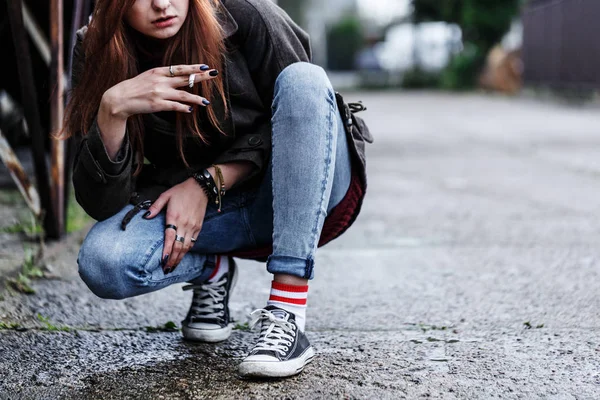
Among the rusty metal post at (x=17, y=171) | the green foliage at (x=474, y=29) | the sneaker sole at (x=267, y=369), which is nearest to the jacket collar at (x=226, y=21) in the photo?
the sneaker sole at (x=267, y=369)

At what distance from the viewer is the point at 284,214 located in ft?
5.90

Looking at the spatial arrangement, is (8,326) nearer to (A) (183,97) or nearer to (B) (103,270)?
(B) (103,270)

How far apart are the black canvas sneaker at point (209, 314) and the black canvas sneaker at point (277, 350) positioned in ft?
0.82

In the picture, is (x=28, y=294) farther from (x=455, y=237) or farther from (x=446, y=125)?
(x=446, y=125)

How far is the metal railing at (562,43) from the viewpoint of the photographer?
12.6 meters

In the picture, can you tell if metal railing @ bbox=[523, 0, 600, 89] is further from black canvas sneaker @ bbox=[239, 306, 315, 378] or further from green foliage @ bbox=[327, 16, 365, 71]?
green foliage @ bbox=[327, 16, 365, 71]

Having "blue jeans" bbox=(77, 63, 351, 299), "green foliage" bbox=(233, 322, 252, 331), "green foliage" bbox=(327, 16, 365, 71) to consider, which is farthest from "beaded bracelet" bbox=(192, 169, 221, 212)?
"green foliage" bbox=(327, 16, 365, 71)

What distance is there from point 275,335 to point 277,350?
42mm

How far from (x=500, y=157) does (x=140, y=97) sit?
15.9 feet

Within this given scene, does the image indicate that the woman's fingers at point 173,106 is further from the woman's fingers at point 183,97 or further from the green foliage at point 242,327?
the green foliage at point 242,327

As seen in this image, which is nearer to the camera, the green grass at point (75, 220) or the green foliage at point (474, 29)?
the green grass at point (75, 220)

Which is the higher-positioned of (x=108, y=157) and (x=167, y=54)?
(x=167, y=54)

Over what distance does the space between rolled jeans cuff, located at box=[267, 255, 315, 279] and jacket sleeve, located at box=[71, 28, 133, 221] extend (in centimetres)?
40

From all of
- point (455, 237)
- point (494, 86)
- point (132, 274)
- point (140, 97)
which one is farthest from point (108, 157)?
point (494, 86)
